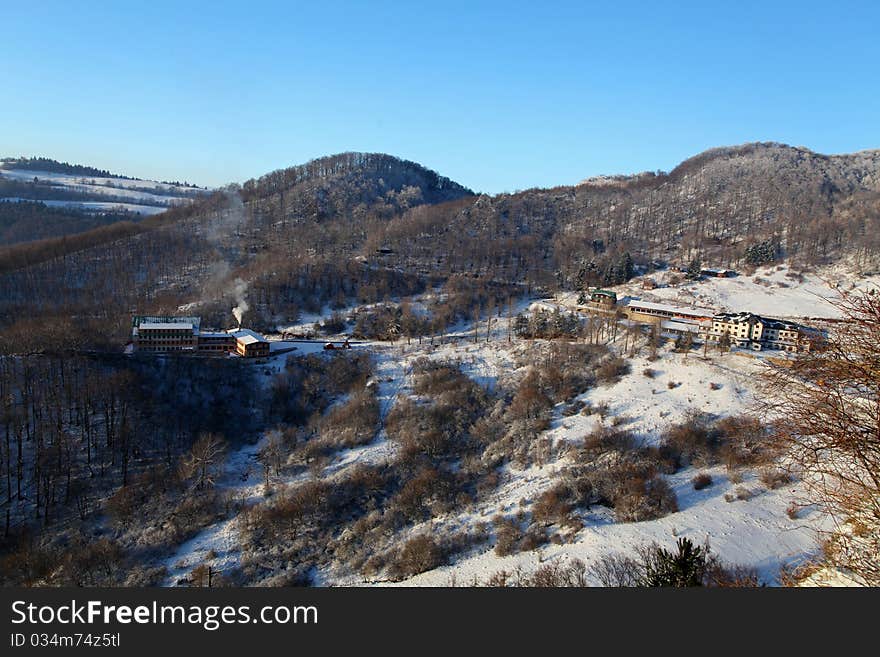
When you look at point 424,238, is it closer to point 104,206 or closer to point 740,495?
point 740,495

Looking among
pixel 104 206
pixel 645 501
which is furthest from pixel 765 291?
pixel 104 206

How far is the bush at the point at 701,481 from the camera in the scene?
707 inches

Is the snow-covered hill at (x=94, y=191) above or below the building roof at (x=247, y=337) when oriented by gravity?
above

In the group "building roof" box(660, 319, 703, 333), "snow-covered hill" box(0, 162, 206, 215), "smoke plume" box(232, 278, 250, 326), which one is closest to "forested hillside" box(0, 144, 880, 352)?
"smoke plume" box(232, 278, 250, 326)

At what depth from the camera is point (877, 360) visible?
4.50m

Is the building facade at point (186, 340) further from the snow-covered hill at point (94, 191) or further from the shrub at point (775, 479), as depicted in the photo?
the snow-covered hill at point (94, 191)

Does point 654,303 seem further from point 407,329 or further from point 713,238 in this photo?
point 713,238

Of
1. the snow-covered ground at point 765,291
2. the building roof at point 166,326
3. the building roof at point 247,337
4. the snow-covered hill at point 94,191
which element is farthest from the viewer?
the snow-covered hill at point 94,191

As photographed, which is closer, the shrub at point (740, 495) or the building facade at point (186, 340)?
the shrub at point (740, 495)

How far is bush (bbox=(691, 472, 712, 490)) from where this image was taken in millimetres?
17953

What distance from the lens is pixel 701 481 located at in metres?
18.1

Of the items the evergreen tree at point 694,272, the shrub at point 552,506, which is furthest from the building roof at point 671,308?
the shrub at point 552,506

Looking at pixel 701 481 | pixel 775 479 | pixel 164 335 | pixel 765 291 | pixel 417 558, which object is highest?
pixel 765 291

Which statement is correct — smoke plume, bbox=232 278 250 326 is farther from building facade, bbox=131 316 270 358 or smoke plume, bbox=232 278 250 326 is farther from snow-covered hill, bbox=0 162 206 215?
snow-covered hill, bbox=0 162 206 215
